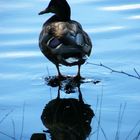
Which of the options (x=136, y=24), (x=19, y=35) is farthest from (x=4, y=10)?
(x=136, y=24)

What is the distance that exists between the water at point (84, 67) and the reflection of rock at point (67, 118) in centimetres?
8

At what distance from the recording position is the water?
7.41m

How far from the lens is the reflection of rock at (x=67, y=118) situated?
6.77 m

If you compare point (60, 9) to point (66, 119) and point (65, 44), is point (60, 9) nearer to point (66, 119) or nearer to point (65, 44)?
point (65, 44)

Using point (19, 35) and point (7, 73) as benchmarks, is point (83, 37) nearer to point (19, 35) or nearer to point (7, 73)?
point (7, 73)

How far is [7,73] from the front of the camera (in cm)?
921

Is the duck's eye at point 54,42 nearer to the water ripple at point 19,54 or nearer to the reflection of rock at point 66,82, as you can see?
the reflection of rock at point 66,82

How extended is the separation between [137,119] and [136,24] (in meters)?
4.08

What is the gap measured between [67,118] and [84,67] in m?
2.29

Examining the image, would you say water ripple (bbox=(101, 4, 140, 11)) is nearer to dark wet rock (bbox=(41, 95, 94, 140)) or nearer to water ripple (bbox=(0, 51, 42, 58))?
water ripple (bbox=(0, 51, 42, 58))

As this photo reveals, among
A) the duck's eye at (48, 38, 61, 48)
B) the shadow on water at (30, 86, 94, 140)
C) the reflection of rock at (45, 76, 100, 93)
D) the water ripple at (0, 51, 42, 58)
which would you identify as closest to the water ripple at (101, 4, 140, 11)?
the water ripple at (0, 51, 42, 58)

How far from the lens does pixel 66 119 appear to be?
742 cm

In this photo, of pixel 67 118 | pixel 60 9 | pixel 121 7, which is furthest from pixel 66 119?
pixel 121 7

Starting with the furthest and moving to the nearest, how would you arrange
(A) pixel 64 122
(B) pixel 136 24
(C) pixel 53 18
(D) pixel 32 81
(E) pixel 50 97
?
1. (B) pixel 136 24
2. (C) pixel 53 18
3. (D) pixel 32 81
4. (E) pixel 50 97
5. (A) pixel 64 122
